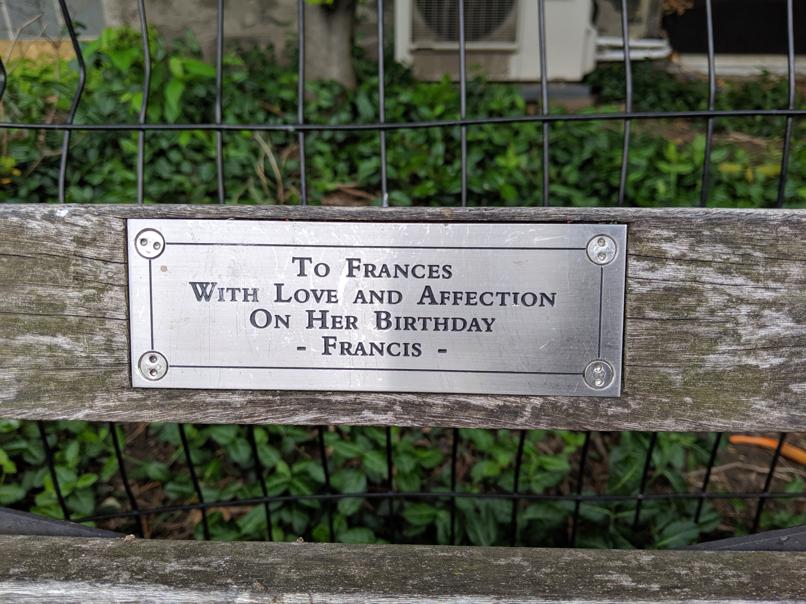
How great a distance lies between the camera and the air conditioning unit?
5242 millimetres

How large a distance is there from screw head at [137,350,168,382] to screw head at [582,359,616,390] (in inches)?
23.5

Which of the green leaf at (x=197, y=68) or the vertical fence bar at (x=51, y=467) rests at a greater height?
the green leaf at (x=197, y=68)

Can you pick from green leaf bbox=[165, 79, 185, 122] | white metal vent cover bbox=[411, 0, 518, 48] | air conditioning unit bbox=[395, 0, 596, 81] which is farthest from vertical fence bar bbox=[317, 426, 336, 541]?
white metal vent cover bbox=[411, 0, 518, 48]

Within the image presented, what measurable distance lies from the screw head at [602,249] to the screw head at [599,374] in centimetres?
14

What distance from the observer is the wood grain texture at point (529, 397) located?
1.01 meters

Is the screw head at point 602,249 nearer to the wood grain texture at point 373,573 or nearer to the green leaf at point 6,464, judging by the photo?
the wood grain texture at point 373,573

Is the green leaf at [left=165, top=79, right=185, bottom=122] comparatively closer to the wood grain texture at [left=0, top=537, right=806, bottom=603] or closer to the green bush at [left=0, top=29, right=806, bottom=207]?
the green bush at [left=0, top=29, right=806, bottom=207]

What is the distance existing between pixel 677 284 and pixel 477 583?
0.48m

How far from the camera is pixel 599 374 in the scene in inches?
40.6

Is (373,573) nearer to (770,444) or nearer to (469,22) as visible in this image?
(770,444)

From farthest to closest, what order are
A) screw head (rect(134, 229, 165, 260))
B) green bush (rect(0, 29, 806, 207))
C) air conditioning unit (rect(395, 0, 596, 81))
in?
air conditioning unit (rect(395, 0, 596, 81)), green bush (rect(0, 29, 806, 207)), screw head (rect(134, 229, 165, 260))

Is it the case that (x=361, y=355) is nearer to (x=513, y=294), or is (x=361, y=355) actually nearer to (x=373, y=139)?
(x=513, y=294)

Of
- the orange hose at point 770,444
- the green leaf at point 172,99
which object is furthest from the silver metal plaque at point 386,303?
the green leaf at point 172,99

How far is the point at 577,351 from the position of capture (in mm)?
1023
